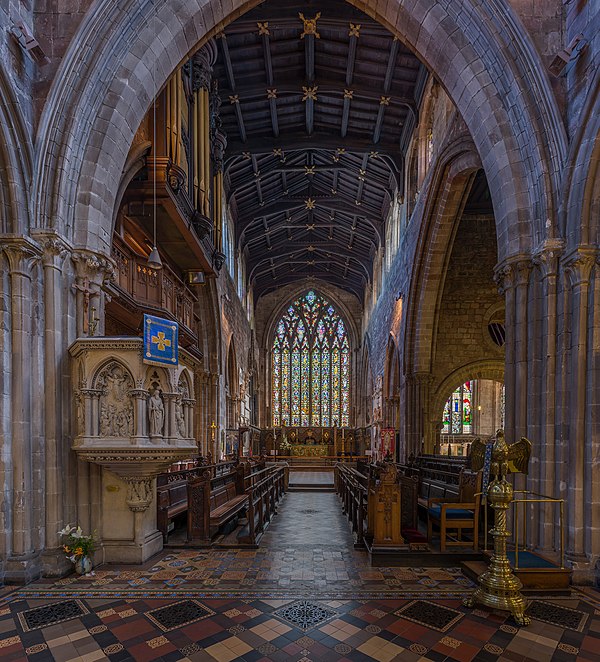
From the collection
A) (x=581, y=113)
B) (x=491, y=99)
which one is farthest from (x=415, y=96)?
(x=581, y=113)

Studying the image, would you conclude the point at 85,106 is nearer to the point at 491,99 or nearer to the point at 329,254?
the point at 491,99

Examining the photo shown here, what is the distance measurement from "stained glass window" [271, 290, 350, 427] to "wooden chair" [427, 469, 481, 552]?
80.4ft

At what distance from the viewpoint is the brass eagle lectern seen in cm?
448

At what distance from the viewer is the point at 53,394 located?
5.55 metres

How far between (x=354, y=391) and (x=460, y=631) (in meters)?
27.1

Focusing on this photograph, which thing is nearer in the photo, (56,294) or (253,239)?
(56,294)

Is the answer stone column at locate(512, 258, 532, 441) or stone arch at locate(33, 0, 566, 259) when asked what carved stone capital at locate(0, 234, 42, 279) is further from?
stone column at locate(512, 258, 532, 441)

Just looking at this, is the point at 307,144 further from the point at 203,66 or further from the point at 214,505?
the point at 214,505

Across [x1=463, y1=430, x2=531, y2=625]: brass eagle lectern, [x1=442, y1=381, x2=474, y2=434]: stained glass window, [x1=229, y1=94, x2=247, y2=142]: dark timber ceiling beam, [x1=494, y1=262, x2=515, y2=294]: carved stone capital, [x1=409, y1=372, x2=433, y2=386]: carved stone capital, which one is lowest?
[x1=442, y1=381, x2=474, y2=434]: stained glass window

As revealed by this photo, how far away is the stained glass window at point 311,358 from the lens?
1261 inches

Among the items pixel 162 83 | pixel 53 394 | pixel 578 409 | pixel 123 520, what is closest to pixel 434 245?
pixel 578 409

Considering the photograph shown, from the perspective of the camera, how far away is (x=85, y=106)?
6.04 m

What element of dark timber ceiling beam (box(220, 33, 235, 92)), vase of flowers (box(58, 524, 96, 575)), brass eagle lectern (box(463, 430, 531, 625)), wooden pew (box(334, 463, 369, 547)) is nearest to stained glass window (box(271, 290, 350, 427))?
dark timber ceiling beam (box(220, 33, 235, 92))

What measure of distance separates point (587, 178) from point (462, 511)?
4.58 meters
